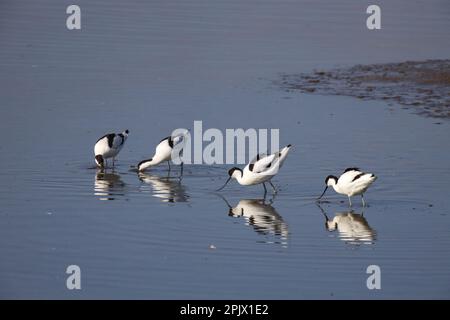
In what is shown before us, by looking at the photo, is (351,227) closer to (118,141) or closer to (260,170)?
(260,170)

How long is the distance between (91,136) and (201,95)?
115 inches

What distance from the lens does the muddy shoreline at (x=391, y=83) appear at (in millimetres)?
17672

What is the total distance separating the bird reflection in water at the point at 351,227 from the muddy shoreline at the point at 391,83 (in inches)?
214

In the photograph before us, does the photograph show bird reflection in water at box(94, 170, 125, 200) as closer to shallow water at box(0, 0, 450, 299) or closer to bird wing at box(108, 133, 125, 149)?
shallow water at box(0, 0, 450, 299)

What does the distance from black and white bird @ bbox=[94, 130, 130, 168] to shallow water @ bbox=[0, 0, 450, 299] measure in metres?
0.24

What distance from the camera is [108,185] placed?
13344 millimetres

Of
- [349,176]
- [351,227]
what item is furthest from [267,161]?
[351,227]

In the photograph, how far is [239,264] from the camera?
33.2 ft

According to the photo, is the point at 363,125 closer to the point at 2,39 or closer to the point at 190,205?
the point at 190,205

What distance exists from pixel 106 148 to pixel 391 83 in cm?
691

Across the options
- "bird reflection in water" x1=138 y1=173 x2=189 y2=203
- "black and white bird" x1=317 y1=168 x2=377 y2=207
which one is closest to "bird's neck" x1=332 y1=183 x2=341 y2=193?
"black and white bird" x1=317 y1=168 x2=377 y2=207

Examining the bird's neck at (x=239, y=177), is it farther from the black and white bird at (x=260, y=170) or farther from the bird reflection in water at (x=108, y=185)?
the bird reflection in water at (x=108, y=185)

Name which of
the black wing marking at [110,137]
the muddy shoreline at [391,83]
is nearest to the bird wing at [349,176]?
the black wing marking at [110,137]

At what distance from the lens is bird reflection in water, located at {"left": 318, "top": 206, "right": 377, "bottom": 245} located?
11.1 m
